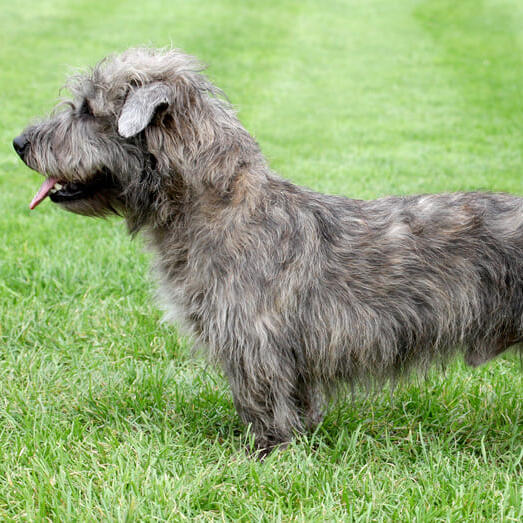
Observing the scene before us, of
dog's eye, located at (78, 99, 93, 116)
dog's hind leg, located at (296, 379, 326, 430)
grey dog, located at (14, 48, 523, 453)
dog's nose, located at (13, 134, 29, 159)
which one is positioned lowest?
dog's hind leg, located at (296, 379, 326, 430)

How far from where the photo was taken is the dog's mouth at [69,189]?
138 inches

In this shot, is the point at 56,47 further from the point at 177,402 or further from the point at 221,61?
the point at 177,402

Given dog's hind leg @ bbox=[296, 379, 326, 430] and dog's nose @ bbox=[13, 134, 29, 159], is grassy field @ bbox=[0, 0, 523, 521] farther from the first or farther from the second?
dog's nose @ bbox=[13, 134, 29, 159]

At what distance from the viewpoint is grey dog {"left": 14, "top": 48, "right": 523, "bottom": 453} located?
11.0ft

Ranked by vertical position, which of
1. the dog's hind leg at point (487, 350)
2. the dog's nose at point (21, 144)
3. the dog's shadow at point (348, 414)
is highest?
the dog's nose at point (21, 144)

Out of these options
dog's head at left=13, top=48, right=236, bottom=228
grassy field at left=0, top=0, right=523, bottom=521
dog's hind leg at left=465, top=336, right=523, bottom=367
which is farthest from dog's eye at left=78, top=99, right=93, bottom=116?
dog's hind leg at left=465, top=336, right=523, bottom=367

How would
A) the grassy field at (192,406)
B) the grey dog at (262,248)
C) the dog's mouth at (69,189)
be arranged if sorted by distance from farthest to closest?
the dog's mouth at (69,189) < the grey dog at (262,248) < the grassy field at (192,406)

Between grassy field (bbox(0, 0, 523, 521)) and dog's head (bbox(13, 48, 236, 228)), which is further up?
dog's head (bbox(13, 48, 236, 228))

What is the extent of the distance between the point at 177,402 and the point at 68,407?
0.56 metres

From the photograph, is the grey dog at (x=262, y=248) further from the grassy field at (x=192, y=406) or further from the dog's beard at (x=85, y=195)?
the grassy field at (x=192, y=406)

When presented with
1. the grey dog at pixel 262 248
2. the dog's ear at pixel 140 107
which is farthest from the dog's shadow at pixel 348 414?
the dog's ear at pixel 140 107

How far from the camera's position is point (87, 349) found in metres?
4.46

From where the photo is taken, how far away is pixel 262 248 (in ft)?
11.1

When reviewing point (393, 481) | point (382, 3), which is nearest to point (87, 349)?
point (393, 481)
